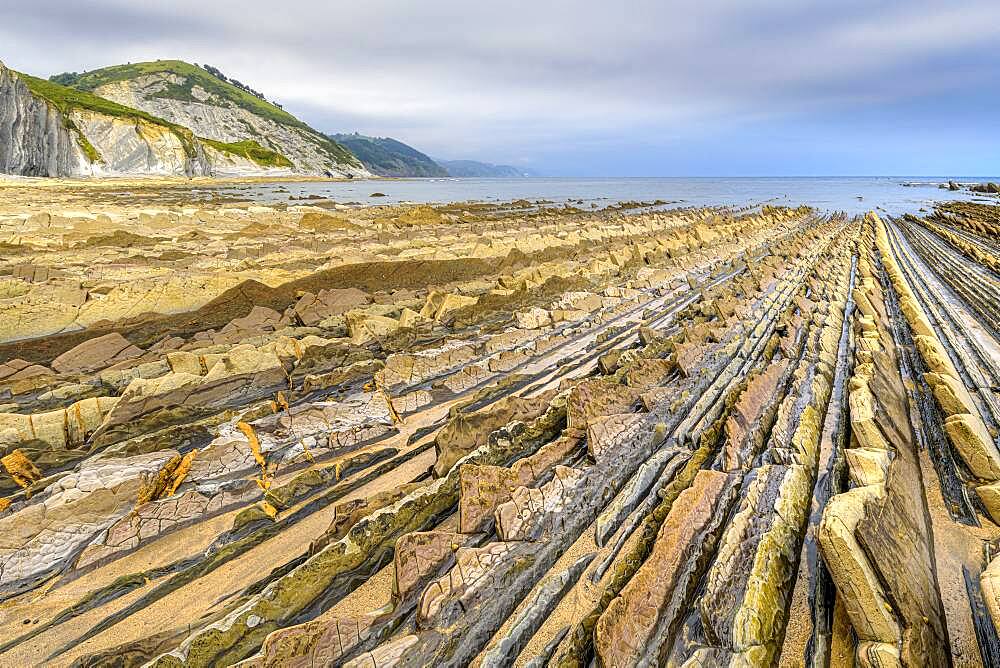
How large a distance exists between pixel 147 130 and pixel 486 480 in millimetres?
83771

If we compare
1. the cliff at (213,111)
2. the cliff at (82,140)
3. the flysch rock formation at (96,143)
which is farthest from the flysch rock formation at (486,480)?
the cliff at (213,111)

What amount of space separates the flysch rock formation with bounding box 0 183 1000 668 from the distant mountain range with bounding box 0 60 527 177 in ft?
202

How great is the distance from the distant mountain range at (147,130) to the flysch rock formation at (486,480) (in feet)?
202

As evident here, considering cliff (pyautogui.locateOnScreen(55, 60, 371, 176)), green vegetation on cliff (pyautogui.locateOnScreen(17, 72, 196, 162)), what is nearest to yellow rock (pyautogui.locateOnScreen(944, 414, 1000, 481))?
green vegetation on cliff (pyautogui.locateOnScreen(17, 72, 196, 162))

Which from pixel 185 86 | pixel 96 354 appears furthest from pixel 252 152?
pixel 96 354

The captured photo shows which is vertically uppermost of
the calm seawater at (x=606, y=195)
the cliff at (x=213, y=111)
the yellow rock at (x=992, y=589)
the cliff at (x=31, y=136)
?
the cliff at (x=213, y=111)

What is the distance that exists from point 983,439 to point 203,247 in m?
18.0

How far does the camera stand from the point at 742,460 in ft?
14.8

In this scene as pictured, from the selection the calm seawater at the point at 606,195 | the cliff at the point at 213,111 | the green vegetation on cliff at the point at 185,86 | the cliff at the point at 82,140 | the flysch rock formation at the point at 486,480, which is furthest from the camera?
the green vegetation on cliff at the point at 185,86

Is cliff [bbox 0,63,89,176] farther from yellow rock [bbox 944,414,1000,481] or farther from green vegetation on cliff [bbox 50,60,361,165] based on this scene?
yellow rock [bbox 944,414,1000,481]

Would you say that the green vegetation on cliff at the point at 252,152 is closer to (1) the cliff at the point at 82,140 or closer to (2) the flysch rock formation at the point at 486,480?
(1) the cliff at the point at 82,140

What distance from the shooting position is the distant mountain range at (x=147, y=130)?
52.5 metres

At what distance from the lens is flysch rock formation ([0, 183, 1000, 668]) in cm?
291

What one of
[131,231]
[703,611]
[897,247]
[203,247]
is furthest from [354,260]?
[897,247]
